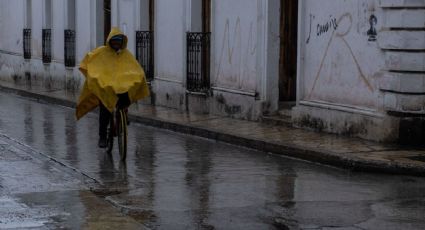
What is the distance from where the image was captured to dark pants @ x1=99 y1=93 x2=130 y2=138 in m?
12.5

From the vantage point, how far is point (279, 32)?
16844 mm

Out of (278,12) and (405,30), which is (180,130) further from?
(405,30)

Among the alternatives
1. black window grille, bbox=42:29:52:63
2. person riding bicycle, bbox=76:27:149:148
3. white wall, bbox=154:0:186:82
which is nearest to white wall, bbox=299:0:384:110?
person riding bicycle, bbox=76:27:149:148

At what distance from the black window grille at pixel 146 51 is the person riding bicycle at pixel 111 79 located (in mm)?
9042

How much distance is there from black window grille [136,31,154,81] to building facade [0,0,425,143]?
0.02 metres

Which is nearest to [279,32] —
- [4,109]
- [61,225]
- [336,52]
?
[336,52]

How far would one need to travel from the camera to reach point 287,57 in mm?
17188

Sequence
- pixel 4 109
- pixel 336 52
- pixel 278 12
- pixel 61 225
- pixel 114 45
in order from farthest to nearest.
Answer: pixel 4 109 < pixel 278 12 < pixel 336 52 < pixel 114 45 < pixel 61 225

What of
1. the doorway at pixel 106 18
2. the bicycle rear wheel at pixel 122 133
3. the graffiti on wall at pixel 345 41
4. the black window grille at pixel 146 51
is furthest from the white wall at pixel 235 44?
the doorway at pixel 106 18

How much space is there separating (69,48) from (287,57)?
12146 millimetres

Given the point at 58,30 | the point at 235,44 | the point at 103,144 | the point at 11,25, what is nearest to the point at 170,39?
the point at 235,44

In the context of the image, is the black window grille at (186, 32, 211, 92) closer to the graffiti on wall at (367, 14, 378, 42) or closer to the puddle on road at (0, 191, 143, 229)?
the graffiti on wall at (367, 14, 378, 42)

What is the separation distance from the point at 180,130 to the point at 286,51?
8.02 feet

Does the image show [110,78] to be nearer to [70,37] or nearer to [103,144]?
[103,144]
